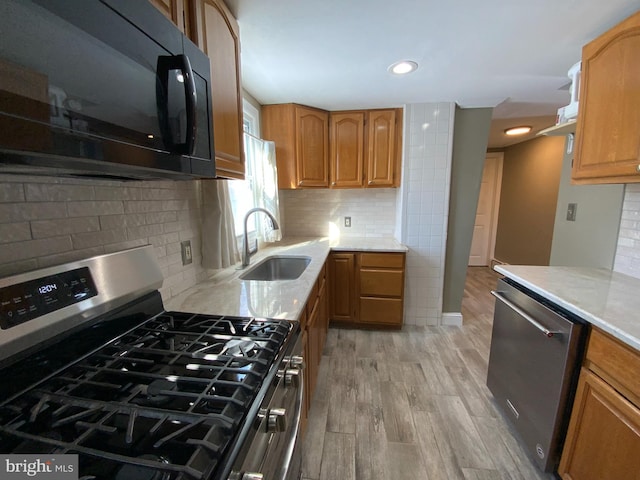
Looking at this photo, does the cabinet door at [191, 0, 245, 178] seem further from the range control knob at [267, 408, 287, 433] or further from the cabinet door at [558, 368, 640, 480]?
the cabinet door at [558, 368, 640, 480]

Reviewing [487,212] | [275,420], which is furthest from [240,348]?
[487,212]

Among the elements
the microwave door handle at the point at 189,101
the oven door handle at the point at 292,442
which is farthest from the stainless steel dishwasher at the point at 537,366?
the microwave door handle at the point at 189,101

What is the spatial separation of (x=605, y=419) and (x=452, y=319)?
1797 mm

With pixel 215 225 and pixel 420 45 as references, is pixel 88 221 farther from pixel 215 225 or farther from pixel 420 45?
pixel 420 45

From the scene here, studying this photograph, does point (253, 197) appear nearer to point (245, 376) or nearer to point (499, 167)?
point (245, 376)

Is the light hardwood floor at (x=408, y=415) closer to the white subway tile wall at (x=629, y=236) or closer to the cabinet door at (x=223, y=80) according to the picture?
the white subway tile wall at (x=629, y=236)

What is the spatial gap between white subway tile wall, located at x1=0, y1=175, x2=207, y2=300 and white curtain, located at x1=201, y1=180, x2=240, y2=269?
11 centimetres

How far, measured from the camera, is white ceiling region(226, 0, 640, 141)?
1190 mm

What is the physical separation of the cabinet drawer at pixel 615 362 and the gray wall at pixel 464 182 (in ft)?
5.28

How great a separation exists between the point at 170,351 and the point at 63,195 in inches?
22.0

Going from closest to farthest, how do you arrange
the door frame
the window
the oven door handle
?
the oven door handle < the window < the door frame

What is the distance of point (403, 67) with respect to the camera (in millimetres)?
1727

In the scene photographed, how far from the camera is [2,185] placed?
2.10 feet

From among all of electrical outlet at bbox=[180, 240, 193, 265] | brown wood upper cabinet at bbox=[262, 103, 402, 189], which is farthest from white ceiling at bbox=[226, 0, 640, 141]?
electrical outlet at bbox=[180, 240, 193, 265]
